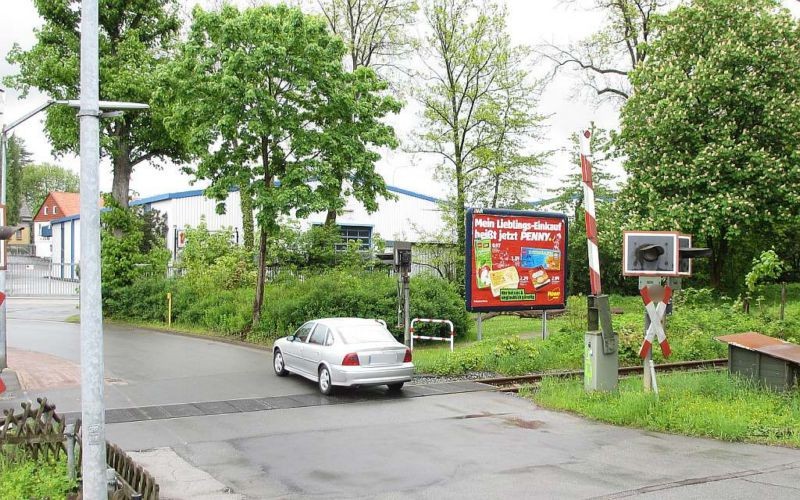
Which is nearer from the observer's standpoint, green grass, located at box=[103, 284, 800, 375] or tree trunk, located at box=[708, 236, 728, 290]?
green grass, located at box=[103, 284, 800, 375]

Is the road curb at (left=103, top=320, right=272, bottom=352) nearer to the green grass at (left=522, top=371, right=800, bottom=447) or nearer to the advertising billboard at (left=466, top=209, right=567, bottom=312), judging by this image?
the advertising billboard at (left=466, top=209, right=567, bottom=312)

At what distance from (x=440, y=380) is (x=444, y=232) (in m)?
20.0

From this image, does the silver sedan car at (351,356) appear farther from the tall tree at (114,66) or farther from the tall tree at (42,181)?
the tall tree at (42,181)

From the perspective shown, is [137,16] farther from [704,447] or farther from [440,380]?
[704,447]

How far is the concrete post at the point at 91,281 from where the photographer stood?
5.90 metres

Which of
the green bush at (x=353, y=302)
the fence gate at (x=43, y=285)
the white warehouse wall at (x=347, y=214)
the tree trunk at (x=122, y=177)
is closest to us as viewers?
the green bush at (x=353, y=302)

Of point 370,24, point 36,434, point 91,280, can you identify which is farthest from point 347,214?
A: point 91,280

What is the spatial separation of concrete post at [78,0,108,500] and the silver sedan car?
749 cm

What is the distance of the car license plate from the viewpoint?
1352 cm

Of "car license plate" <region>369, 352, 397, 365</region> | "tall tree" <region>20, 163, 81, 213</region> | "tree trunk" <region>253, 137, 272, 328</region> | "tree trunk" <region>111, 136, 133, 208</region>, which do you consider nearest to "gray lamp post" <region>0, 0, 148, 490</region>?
"car license plate" <region>369, 352, 397, 365</region>

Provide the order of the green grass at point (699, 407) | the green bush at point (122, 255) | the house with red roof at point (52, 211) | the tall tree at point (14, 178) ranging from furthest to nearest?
the tall tree at point (14, 178) < the house with red roof at point (52, 211) < the green bush at point (122, 255) < the green grass at point (699, 407)

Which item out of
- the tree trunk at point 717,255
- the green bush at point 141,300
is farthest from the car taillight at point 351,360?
the tree trunk at point 717,255

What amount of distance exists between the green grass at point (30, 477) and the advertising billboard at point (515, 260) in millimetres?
12855

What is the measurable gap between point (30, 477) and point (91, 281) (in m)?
2.57
